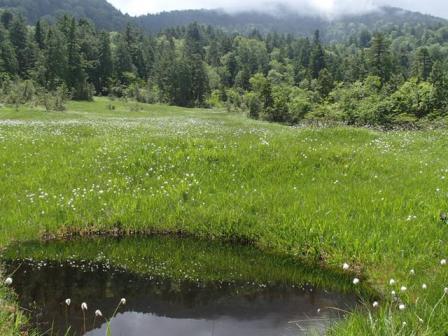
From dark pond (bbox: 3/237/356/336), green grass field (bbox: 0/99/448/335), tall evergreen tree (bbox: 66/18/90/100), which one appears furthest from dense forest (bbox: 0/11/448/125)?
dark pond (bbox: 3/237/356/336)

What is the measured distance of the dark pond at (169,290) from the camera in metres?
5.43

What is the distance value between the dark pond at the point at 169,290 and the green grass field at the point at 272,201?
0.57 meters

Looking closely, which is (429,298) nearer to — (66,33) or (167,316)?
(167,316)

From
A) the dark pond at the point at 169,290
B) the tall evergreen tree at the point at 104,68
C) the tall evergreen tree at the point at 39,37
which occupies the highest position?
the dark pond at the point at 169,290

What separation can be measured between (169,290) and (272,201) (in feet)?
11.7

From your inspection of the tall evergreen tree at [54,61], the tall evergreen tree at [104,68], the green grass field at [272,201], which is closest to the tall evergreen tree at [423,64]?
the tall evergreen tree at [104,68]

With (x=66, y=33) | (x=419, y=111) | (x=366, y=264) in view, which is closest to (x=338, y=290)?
(x=366, y=264)

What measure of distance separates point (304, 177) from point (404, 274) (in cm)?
475

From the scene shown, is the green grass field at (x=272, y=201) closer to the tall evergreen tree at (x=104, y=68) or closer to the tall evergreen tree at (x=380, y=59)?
the tall evergreen tree at (x=380, y=59)

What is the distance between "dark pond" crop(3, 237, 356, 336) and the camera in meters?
5.43

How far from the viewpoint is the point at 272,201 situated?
363 inches

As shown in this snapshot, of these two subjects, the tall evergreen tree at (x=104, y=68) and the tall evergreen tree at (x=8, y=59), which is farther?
the tall evergreen tree at (x=104, y=68)

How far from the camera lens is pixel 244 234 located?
831cm

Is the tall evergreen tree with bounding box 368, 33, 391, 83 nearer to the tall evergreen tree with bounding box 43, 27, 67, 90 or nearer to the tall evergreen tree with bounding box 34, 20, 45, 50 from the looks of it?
the tall evergreen tree with bounding box 43, 27, 67, 90
